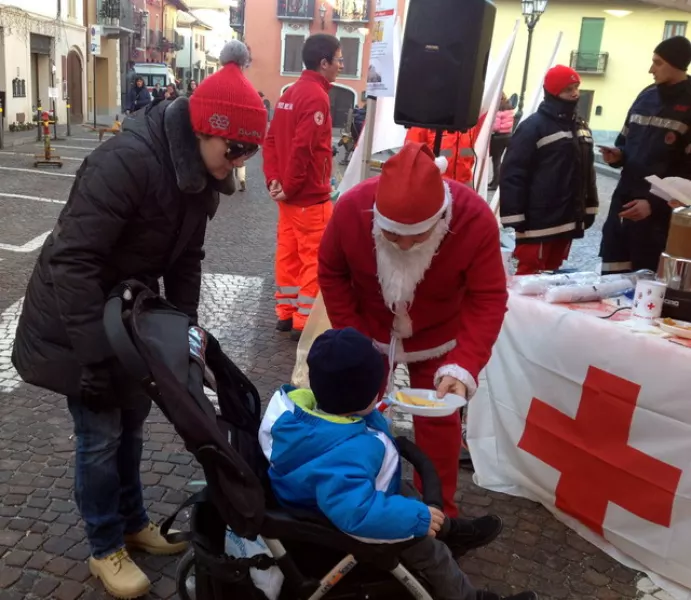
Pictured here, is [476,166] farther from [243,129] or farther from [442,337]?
[243,129]

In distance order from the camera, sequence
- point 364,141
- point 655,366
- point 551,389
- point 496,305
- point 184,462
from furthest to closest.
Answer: point 364,141 → point 184,462 → point 551,389 → point 655,366 → point 496,305

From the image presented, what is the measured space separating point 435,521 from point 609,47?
132 ft

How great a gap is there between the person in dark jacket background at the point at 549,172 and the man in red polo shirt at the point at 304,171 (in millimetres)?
1291

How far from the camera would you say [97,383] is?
2061 mm

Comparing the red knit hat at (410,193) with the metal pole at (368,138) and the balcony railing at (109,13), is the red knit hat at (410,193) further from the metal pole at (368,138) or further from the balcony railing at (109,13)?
the balcony railing at (109,13)

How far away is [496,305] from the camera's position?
246 centimetres

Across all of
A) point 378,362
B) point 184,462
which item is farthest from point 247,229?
point 378,362

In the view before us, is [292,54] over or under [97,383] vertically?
over

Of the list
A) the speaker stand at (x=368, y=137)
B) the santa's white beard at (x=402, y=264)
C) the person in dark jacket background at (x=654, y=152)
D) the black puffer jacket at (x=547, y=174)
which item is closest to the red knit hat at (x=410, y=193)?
the santa's white beard at (x=402, y=264)

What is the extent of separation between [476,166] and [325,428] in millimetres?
4003

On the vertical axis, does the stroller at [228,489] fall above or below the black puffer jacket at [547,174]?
below

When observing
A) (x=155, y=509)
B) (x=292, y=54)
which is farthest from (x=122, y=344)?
(x=292, y=54)

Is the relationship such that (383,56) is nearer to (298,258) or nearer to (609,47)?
(298,258)

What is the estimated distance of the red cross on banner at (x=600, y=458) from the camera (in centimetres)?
267
